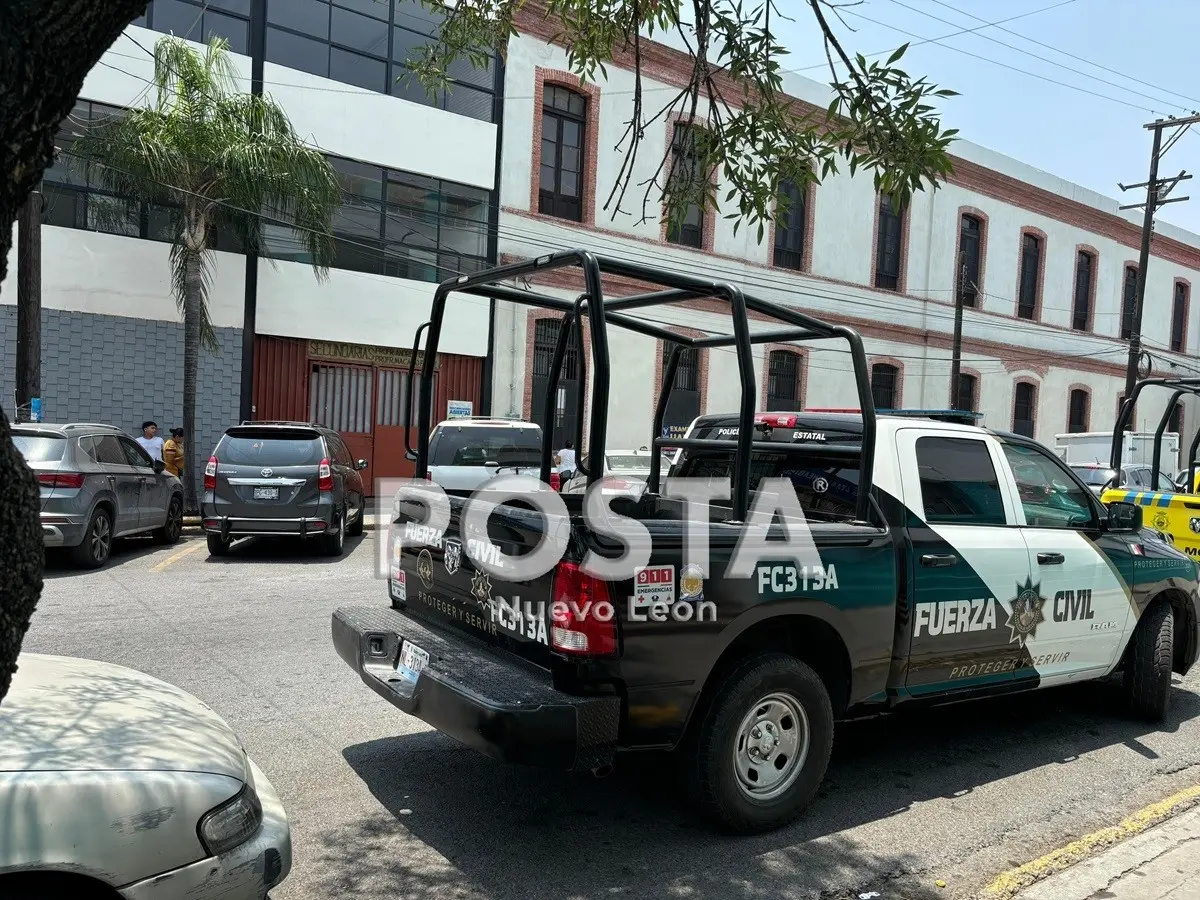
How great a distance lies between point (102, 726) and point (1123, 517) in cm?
536

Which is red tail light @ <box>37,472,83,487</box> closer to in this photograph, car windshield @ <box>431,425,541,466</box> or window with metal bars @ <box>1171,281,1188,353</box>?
car windshield @ <box>431,425,541,466</box>

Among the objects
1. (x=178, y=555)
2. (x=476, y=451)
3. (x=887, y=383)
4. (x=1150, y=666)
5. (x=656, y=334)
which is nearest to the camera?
(x=656, y=334)

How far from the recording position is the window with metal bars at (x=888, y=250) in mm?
26797

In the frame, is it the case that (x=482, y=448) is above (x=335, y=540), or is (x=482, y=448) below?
above

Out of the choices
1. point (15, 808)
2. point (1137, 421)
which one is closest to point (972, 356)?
point (1137, 421)

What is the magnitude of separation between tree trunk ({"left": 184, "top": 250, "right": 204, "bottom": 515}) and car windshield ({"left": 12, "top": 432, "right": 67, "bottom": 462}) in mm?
5075

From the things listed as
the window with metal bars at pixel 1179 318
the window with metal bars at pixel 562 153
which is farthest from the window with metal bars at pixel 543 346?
the window with metal bars at pixel 1179 318

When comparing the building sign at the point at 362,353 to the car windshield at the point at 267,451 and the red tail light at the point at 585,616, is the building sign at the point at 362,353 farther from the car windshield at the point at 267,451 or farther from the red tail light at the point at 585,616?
the red tail light at the point at 585,616

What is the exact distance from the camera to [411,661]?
Answer: 167 inches

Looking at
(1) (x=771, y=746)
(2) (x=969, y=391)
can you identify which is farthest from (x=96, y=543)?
(2) (x=969, y=391)

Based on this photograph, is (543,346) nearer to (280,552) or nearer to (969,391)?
(280,552)

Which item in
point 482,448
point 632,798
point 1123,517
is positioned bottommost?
point 632,798

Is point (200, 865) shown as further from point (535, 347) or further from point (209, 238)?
point (535, 347)

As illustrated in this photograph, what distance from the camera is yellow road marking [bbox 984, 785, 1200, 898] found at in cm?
377
